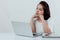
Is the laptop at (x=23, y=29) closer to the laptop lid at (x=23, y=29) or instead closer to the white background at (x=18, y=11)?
the laptop lid at (x=23, y=29)

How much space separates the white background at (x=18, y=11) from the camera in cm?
129

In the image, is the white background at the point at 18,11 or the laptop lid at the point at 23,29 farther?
the white background at the point at 18,11

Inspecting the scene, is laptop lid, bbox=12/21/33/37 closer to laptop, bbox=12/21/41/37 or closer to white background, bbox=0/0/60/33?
laptop, bbox=12/21/41/37

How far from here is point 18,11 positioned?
4.34ft

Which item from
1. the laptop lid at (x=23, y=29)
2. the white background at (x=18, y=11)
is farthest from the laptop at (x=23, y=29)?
the white background at (x=18, y=11)

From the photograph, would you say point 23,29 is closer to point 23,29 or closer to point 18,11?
point 23,29

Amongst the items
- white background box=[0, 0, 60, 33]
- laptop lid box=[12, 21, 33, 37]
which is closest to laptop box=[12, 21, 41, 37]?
laptop lid box=[12, 21, 33, 37]

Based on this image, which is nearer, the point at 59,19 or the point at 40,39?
the point at 40,39

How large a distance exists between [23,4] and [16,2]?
73 millimetres

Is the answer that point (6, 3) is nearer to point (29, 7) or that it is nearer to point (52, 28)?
point (29, 7)

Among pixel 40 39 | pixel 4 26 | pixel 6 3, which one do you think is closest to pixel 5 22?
pixel 4 26

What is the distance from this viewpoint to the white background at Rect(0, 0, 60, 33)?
4.25ft

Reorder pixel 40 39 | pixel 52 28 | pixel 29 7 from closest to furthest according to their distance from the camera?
pixel 40 39, pixel 52 28, pixel 29 7

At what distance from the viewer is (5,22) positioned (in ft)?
4.42
